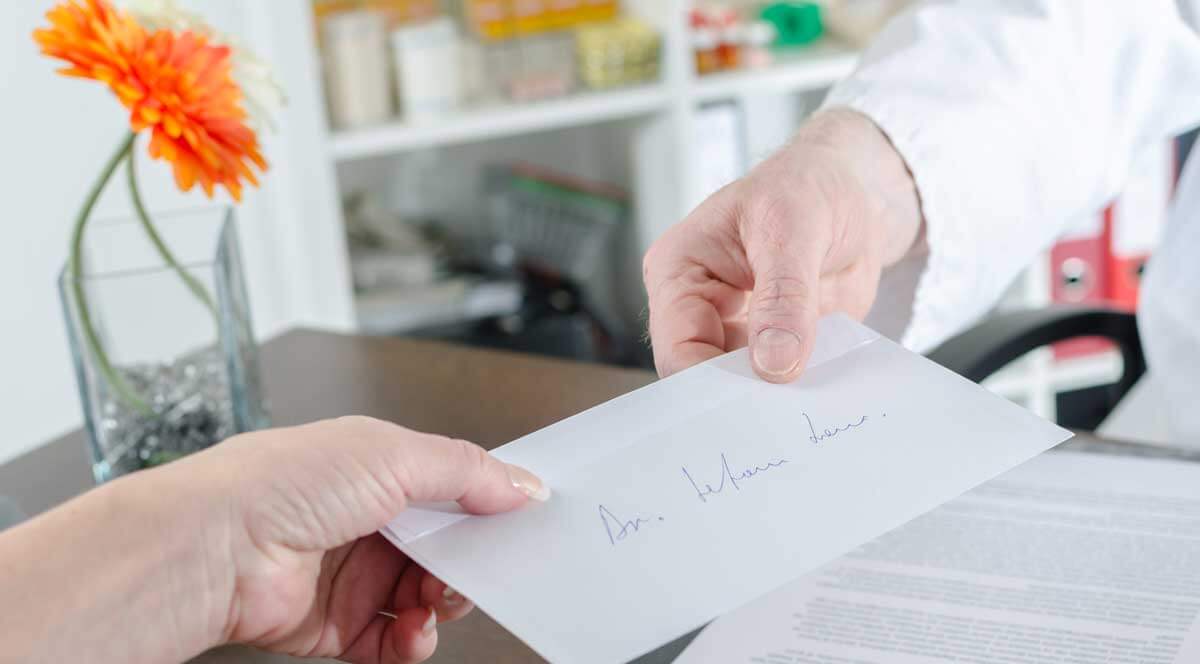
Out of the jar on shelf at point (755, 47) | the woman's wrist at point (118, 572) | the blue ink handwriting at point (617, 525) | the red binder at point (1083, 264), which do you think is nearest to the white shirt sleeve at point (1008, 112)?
the blue ink handwriting at point (617, 525)

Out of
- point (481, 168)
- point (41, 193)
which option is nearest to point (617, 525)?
point (41, 193)

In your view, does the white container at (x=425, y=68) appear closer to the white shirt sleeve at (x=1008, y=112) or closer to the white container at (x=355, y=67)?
the white container at (x=355, y=67)

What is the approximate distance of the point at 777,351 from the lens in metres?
0.50

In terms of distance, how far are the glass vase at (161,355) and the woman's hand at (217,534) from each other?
0.80ft

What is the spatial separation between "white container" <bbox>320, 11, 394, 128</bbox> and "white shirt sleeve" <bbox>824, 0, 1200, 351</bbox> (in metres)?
0.92

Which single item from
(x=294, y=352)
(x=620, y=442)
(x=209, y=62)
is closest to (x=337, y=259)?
(x=294, y=352)

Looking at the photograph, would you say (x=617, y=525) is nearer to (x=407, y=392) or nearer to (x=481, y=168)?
(x=407, y=392)

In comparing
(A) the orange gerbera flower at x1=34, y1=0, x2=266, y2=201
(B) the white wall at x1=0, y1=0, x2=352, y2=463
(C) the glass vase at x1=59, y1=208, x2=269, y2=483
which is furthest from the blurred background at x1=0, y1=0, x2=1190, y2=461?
(A) the orange gerbera flower at x1=34, y1=0, x2=266, y2=201

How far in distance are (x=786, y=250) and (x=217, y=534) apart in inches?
11.6

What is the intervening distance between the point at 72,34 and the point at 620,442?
0.33 m

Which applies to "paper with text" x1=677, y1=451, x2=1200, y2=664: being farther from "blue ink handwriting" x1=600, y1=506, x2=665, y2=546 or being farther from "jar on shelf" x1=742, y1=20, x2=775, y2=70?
"jar on shelf" x1=742, y1=20, x2=775, y2=70

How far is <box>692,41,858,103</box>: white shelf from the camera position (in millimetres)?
1725

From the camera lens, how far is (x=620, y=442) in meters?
0.47

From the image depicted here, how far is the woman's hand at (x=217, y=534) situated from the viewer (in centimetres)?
39
